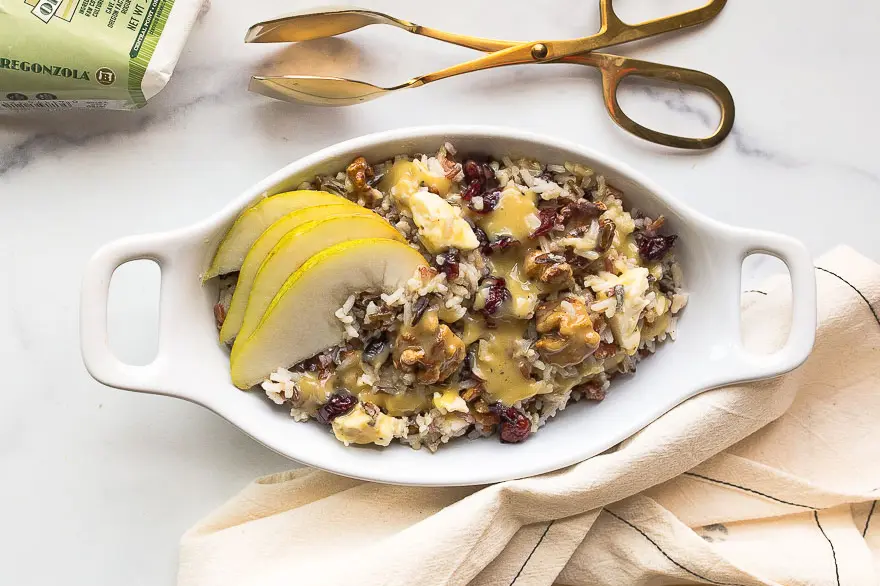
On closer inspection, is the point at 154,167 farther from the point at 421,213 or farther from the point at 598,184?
the point at 598,184

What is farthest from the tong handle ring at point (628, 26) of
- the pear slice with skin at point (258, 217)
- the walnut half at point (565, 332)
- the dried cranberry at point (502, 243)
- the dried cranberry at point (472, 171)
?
the pear slice with skin at point (258, 217)

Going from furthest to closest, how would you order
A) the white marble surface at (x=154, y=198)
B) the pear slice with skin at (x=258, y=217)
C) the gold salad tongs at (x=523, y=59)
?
the white marble surface at (x=154, y=198), the gold salad tongs at (x=523, y=59), the pear slice with skin at (x=258, y=217)

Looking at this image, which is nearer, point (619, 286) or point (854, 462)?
point (619, 286)

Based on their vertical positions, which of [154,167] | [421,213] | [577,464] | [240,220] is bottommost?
[577,464]

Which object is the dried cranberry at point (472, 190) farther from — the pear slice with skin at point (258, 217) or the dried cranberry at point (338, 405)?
the dried cranberry at point (338, 405)

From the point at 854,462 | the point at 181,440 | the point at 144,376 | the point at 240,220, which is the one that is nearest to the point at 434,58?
the point at 240,220

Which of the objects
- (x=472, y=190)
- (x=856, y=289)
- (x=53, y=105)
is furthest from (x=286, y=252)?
(x=856, y=289)

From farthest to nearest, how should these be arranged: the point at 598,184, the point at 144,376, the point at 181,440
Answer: the point at 181,440 < the point at 598,184 < the point at 144,376

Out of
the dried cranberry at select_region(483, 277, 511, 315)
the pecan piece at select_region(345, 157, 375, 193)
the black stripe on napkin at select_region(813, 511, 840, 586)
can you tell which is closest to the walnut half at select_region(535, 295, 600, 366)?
the dried cranberry at select_region(483, 277, 511, 315)
